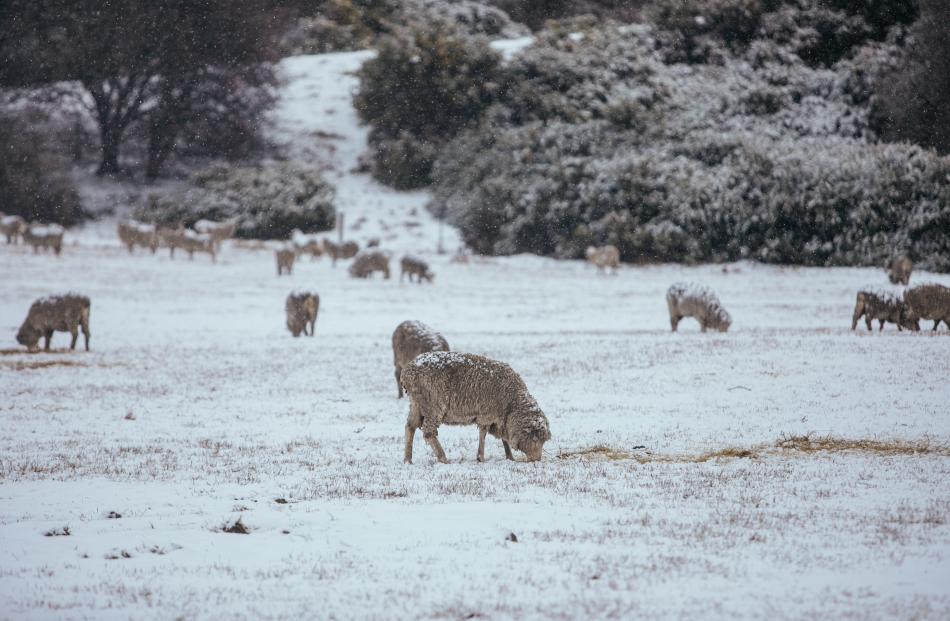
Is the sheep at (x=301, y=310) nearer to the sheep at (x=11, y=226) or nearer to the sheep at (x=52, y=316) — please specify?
the sheep at (x=52, y=316)

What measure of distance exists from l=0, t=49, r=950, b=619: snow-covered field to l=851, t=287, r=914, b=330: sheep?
111cm

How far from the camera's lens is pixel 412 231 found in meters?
54.2

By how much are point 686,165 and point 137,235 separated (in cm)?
2791

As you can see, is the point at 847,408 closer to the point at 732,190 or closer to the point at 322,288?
the point at 322,288

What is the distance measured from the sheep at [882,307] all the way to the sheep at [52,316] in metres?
18.3

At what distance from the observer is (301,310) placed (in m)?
25.1

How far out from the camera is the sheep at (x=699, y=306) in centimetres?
2416

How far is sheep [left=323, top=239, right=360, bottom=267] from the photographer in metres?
46.1

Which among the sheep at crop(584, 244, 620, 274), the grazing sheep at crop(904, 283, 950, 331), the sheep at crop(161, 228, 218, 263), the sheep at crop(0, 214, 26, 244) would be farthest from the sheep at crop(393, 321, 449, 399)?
the sheep at crop(0, 214, 26, 244)

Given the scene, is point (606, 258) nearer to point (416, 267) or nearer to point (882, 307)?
point (416, 267)

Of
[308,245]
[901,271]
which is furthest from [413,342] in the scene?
[308,245]

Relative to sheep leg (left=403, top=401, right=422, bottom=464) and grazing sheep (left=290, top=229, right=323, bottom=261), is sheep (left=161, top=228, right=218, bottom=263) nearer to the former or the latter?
grazing sheep (left=290, top=229, right=323, bottom=261)

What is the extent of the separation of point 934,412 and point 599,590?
894cm

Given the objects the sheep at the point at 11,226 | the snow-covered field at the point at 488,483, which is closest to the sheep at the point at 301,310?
the snow-covered field at the point at 488,483
